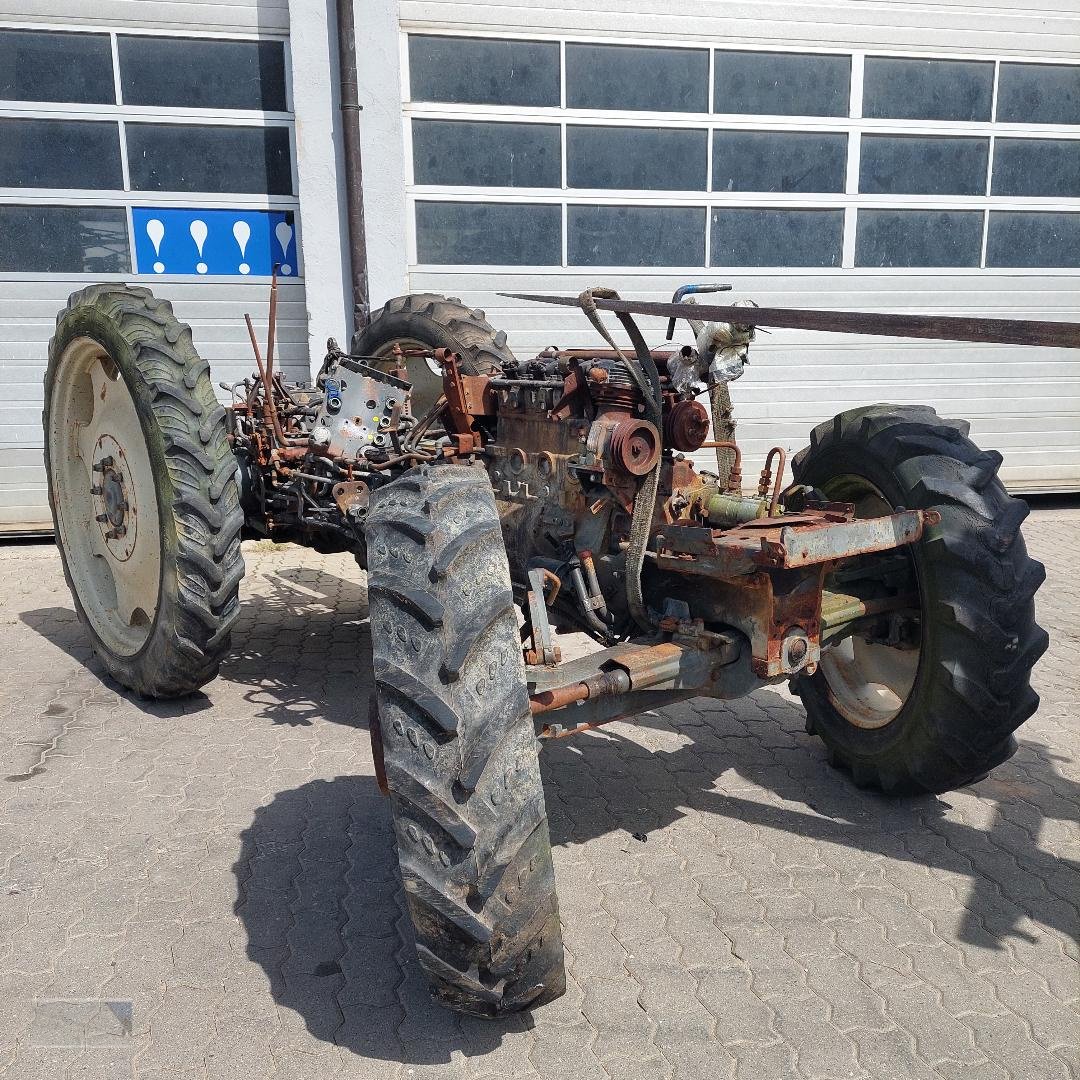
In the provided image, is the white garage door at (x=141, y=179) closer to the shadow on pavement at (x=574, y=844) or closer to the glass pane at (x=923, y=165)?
the glass pane at (x=923, y=165)

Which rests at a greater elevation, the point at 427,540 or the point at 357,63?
the point at 357,63

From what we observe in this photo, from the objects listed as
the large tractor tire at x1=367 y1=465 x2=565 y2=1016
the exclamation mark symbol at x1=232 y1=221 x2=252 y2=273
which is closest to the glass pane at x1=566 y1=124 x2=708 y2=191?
the exclamation mark symbol at x1=232 y1=221 x2=252 y2=273

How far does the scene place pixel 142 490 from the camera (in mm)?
4324

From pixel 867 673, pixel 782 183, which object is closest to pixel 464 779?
pixel 867 673

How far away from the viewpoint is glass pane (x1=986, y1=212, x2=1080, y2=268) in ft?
28.8

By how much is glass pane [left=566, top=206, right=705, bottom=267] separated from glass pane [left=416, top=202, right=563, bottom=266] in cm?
17

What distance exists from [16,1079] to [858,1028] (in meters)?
1.90

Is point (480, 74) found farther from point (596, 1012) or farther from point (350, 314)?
point (596, 1012)

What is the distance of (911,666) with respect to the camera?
354 centimetres

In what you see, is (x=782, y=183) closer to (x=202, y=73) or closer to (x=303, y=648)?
(x=202, y=73)

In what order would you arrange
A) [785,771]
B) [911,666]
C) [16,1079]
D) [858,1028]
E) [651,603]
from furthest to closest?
[785,771] → [911,666] → [651,603] → [858,1028] → [16,1079]

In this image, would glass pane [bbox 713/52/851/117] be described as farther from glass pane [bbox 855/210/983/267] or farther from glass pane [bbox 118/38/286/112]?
glass pane [bbox 118/38/286/112]

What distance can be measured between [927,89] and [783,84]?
4.22ft

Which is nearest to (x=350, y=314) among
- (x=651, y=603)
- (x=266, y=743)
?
(x=266, y=743)
